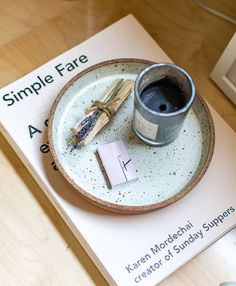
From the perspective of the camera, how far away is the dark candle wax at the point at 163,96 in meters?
0.57

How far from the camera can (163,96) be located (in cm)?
58

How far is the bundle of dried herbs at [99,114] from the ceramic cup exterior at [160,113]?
0.04m

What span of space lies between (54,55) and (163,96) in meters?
0.20

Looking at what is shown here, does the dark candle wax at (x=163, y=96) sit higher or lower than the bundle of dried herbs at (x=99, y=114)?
lower

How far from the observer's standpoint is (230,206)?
0.60 metres

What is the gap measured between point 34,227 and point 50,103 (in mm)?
161

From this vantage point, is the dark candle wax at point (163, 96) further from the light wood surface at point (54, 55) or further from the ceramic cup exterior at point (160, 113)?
→ the light wood surface at point (54, 55)

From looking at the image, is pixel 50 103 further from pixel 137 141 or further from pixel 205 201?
pixel 205 201

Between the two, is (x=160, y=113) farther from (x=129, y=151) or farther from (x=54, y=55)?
(x=54, y=55)

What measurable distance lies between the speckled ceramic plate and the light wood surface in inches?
2.7

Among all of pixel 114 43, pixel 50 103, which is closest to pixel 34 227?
pixel 50 103

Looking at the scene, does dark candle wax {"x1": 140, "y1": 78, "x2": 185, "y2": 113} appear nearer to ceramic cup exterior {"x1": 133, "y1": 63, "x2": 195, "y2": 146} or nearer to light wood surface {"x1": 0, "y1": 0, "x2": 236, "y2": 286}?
ceramic cup exterior {"x1": 133, "y1": 63, "x2": 195, "y2": 146}

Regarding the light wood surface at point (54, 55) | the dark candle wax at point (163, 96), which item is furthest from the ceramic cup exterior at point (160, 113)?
the light wood surface at point (54, 55)

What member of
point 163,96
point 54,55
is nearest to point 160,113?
point 163,96
